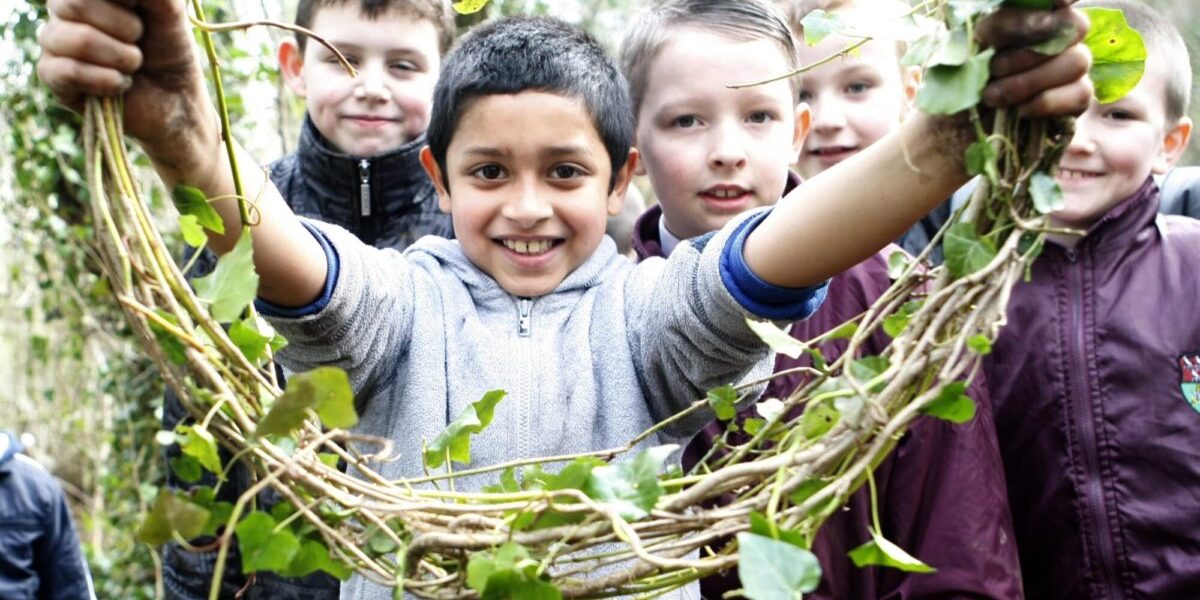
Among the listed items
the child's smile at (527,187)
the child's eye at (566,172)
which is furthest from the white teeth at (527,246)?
the child's eye at (566,172)

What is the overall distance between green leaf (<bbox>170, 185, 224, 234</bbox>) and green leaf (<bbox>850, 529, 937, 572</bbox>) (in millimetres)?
758

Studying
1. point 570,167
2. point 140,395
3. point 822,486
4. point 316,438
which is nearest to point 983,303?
point 822,486

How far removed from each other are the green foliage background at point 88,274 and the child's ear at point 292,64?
938 mm

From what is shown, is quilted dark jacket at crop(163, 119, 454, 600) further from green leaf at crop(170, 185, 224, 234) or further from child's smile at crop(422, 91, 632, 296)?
green leaf at crop(170, 185, 224, 234)

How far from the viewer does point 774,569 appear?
3.15ft

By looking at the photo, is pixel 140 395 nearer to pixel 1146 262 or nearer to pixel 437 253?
pixel 437 253

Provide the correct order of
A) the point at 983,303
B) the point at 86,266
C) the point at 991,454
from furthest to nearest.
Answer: the point at 86,266 < the point at 991,454 < the point at 983,303

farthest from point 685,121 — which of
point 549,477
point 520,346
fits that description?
point 549,477

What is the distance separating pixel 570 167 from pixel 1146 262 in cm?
115

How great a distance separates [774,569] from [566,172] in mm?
894

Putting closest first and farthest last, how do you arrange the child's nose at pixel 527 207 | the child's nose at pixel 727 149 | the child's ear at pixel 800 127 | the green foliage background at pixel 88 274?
the child's nose at pixel 527 207, the child's nose at pixel 727 149, the child's ear at pixel 800 127, the green foliage background at pixel 88 274

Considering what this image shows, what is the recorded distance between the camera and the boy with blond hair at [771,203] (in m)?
1.88

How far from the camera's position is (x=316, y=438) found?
1.16 m

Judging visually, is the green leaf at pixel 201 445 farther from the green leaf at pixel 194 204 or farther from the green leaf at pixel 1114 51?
the green leaf at pixel 1114 51
